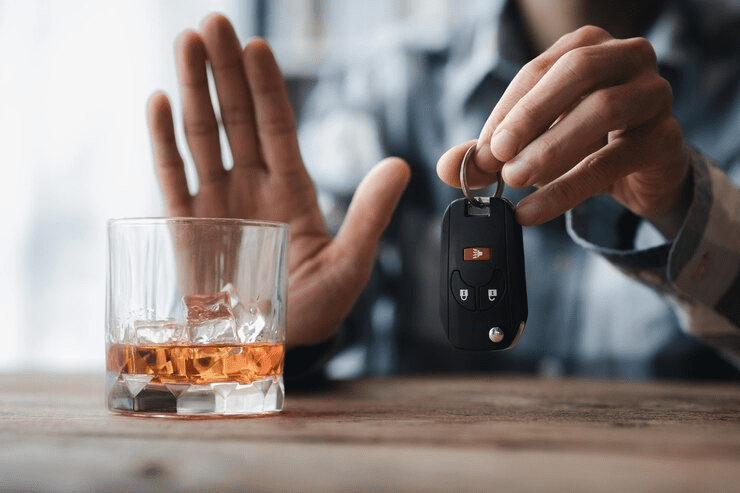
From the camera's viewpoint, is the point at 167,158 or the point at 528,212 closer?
the point at 528,212

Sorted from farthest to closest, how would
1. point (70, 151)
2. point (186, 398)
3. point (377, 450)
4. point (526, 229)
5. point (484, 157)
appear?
point (70, 151)
point (526, 229)
point (484, 157)
point (186, 398)
point (377, 450)

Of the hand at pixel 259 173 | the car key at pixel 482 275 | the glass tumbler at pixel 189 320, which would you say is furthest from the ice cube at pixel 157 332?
the hand at pixel 259 173

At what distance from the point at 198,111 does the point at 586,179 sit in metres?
0.49

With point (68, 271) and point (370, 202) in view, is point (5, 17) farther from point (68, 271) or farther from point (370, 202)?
point (370, 202)

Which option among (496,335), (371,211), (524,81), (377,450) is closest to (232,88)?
(371,211)

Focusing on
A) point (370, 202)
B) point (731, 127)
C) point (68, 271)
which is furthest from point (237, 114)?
point (68, 271)

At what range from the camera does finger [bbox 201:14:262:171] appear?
2.98 ft

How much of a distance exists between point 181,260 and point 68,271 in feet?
5.28

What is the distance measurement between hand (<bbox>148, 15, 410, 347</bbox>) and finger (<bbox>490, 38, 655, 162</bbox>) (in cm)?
25

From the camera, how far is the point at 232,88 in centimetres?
94

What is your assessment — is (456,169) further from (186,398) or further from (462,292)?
(186,398)

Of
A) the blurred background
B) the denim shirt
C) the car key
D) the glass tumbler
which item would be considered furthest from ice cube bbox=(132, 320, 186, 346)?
the blurred background

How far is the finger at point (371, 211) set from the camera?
85cm

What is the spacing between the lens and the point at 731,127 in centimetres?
150
